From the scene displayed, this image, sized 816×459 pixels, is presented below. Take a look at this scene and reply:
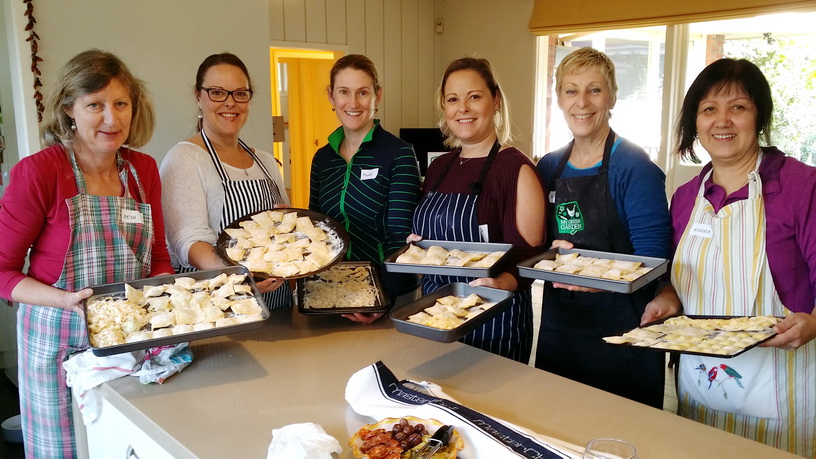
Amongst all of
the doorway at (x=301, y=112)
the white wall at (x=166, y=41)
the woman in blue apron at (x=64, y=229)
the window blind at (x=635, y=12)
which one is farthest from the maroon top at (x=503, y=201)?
the doorway at (x=301, y=112)

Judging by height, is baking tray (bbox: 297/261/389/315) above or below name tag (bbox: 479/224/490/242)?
below

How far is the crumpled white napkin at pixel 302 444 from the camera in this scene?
1.13m

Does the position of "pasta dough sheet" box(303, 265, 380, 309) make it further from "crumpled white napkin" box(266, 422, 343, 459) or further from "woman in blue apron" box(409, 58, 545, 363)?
"crumpled white napkin" box(266, 422, 343, 459)

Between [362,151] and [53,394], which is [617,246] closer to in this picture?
[362,151]

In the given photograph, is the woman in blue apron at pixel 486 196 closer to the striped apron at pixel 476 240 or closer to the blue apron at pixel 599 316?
the striped apron at pixel 476 240

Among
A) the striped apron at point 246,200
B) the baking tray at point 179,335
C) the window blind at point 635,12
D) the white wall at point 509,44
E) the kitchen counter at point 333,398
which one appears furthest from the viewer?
the white wall at point 509,44

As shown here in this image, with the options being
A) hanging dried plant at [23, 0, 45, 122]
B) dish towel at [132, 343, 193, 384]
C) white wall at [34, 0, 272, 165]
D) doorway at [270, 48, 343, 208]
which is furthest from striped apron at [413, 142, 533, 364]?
doorway at [270, 48, 343, 208]

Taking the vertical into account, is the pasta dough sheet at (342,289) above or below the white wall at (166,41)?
below

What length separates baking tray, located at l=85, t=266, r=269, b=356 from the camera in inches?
55.4

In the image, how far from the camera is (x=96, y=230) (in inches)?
69.6

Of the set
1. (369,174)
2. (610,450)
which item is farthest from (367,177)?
(610,450)

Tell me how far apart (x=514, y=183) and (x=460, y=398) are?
0.81 metres

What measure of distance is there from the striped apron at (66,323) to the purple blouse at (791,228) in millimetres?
1852

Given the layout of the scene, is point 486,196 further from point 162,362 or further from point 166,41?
point 166,41
